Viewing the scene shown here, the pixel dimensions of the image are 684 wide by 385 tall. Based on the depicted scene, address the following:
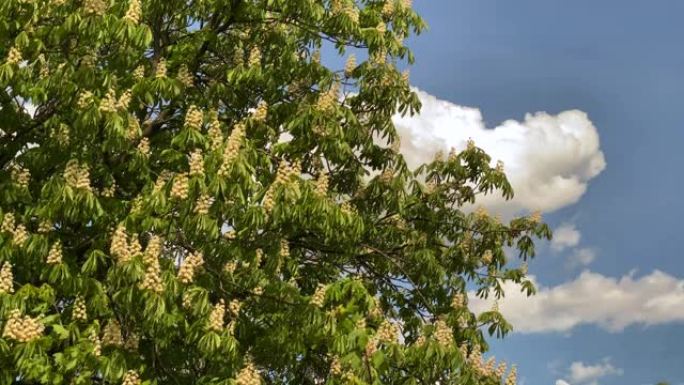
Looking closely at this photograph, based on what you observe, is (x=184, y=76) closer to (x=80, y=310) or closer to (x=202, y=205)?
(x=202, y=205)

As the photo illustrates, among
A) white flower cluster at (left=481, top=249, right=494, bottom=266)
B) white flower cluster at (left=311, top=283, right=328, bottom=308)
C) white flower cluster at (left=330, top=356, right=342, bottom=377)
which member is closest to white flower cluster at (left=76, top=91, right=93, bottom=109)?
white flower cluster at (left=311, top=283, right=328, bottom=308)

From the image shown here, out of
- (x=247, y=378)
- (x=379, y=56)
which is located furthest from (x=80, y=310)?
(x=379, y=56)

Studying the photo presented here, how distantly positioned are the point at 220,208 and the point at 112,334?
5.17ft

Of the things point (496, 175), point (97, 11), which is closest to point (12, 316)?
point (97, 11)

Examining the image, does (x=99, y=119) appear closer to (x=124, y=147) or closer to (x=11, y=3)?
(x=124, y=147)

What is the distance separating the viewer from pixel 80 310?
7.20 metres

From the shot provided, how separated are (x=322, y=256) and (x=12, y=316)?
5018 mm

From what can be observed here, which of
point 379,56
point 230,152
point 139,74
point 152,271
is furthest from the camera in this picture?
point 379,56

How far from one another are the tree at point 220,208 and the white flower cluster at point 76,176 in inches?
0.7

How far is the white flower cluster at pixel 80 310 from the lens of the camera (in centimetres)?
718

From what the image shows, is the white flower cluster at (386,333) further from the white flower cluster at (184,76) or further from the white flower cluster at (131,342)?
the white flower cluster at (184,76)

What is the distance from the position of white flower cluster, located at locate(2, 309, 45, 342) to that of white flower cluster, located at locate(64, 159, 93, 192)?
1.35 m

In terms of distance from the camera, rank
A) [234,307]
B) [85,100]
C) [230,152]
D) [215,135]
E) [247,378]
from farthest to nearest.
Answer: [215,135], [234,307], [85,100], [247,378], [230,152]

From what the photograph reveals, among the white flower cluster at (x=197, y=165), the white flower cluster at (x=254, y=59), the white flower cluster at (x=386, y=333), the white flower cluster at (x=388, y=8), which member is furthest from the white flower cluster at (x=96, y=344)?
the white flower cluster at (x=388, y=8)
